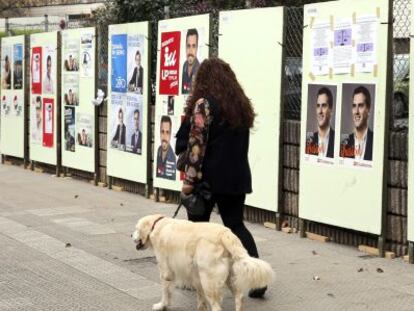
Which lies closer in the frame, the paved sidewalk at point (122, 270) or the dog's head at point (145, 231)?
the dog's head at point (145, 231)

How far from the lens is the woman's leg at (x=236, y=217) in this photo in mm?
6133

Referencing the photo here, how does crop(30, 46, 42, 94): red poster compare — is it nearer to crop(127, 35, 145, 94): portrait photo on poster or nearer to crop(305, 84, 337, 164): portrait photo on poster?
crop(127, 35, 145, 94): portrait photo on poster

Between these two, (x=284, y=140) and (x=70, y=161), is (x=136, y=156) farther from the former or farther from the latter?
(x=284, y=140)

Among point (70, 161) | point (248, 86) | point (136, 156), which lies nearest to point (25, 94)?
point (70, 161)

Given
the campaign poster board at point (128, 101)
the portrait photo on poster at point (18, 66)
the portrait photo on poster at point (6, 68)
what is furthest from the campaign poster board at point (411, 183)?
the portrait photo on poster at point (6, 68)

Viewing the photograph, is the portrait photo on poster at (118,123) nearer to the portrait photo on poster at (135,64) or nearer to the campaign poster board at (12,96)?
the portrait photo on poster at (135,64)

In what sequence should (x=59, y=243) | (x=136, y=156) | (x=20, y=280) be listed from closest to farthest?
(x=20, y=280) < (x=59, y=243) < (x=136, y=156)

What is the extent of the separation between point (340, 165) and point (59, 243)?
10.0ft

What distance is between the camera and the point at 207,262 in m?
5.23

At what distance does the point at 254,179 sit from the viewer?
8.86 meters

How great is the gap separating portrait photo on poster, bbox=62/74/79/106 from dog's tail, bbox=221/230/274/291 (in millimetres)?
7930

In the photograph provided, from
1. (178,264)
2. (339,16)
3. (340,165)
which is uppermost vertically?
(339,16)

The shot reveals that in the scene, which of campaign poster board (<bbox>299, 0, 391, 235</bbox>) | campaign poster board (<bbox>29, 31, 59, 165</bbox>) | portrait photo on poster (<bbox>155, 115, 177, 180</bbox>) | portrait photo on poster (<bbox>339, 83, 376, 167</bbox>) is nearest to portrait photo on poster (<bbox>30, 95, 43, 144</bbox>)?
campaign poster board (<bbox>29, 31, 59, 165</bbox>)

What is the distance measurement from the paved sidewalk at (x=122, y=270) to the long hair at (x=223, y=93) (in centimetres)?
141
